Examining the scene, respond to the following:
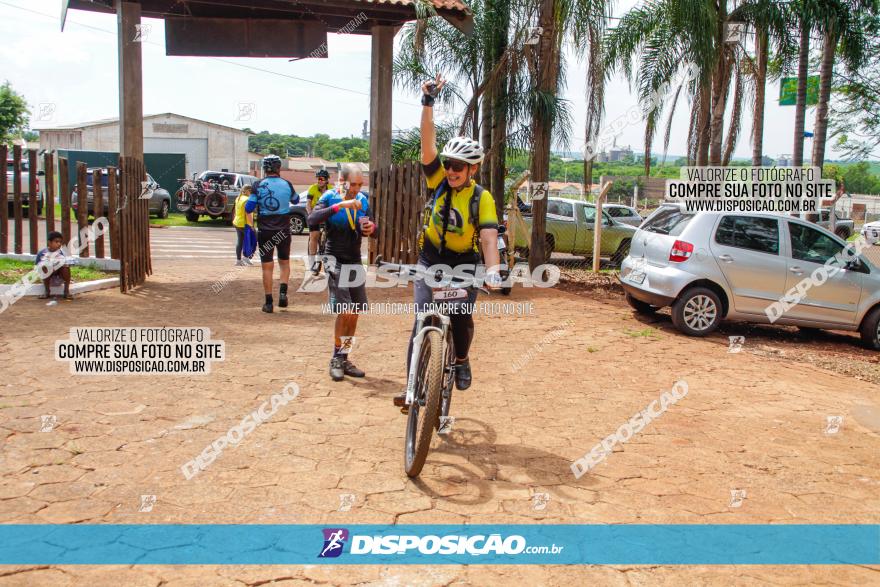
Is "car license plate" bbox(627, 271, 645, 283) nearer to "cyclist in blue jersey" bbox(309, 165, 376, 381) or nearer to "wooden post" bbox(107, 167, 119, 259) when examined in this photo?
"cyclist in blue jersey" bbox(309, 165, 376, 381)

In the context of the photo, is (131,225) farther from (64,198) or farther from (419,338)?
(419,338)

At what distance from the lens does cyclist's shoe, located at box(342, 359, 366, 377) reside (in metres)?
6.50

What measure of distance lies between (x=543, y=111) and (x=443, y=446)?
893 cm

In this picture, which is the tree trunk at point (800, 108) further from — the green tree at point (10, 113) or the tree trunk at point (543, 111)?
the green tree at point (10, 113)

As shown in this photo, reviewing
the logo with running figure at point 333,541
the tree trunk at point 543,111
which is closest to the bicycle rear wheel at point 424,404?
the logo with running figure at point 333,541

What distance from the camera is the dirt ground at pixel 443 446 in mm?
3676

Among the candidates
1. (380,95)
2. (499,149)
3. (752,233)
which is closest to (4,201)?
(380,95)

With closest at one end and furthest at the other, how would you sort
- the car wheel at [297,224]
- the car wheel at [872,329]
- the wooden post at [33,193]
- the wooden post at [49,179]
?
the car wheel at [872,329]
the wooden post at [33,193]
the wooden post at [49,179]
the car wheel at [297,224]

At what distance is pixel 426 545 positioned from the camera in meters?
3.56

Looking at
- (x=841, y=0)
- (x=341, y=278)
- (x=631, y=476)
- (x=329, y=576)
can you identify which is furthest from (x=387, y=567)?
(x=841, y=0)

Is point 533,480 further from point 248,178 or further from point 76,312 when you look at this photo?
point 248,178

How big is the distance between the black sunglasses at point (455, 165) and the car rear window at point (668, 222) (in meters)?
5.52

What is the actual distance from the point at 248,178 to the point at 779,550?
902 inches

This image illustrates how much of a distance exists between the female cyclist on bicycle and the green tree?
37.4m
